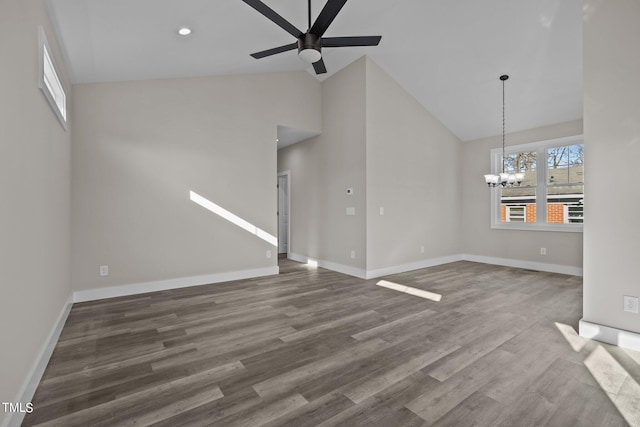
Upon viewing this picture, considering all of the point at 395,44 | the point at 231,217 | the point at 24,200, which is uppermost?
the point at 395,44

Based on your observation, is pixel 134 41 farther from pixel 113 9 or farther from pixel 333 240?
pixel 333 240

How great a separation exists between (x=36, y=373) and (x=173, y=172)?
288 cm

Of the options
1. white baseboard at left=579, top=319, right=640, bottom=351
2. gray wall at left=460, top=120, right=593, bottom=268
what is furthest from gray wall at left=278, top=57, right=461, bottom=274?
white baseboard at left=579, top=319, right=640, bottom=351

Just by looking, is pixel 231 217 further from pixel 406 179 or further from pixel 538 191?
pixel 538 191

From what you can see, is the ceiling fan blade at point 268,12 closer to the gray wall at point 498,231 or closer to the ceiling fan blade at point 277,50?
the ceiling fan blade at point 277,50

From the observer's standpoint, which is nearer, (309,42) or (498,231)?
(309,42)

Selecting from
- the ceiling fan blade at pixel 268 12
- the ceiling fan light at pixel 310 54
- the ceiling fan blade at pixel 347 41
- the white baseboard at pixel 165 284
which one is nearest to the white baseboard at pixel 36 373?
the white baseboard at pixel 165 284

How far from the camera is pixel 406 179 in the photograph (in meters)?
5.58

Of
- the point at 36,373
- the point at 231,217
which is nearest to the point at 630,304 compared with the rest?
the point at 36,373

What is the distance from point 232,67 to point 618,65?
14.4 ft

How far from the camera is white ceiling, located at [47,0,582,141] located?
9.94 feet

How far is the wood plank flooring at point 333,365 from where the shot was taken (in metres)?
1.69

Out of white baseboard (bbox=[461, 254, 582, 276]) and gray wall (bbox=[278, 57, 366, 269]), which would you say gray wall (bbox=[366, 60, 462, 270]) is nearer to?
gray wall (bbox=[278, 57, 366, 269])

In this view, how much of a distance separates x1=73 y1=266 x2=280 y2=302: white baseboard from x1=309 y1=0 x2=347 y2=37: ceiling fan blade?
359 centimetres
